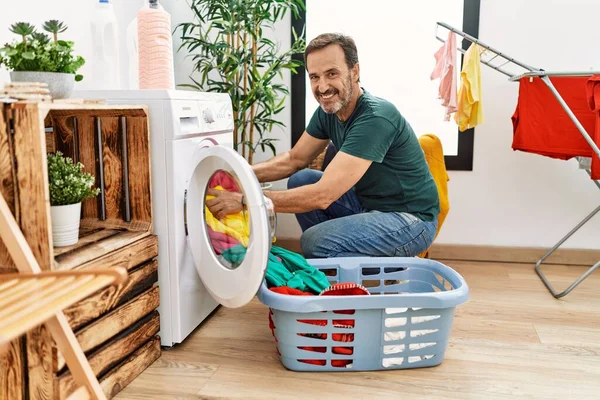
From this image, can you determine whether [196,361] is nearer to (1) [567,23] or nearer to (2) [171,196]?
(2) [171,196]

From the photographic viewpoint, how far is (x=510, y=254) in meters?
3.10

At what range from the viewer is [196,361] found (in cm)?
182

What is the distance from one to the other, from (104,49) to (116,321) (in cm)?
97

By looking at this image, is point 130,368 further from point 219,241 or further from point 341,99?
point 341,99

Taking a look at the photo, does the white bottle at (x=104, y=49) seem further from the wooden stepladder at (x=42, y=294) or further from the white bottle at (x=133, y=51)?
the wooden stepladder at (x=42, y=294)

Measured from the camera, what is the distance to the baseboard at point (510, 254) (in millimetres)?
3035

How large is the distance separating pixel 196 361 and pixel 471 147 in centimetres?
197

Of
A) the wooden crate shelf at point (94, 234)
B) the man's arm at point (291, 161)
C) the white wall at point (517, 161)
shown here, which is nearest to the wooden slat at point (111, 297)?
the wooden crate shelf at point (94, 234)

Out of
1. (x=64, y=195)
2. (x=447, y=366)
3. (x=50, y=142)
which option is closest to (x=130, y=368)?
(x=64, y=195)

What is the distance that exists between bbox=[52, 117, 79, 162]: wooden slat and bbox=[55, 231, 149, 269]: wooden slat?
12.7 inches

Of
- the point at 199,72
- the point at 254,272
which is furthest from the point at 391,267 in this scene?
the point at 199,72

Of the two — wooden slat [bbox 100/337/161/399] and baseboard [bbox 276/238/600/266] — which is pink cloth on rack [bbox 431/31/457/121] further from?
wooden slat [bbox 100/337/161/399]

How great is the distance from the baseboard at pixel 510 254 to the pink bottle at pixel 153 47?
1.87 metres

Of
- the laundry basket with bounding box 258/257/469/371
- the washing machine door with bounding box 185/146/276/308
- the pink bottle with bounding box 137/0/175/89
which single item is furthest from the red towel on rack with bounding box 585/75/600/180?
the pink bottle with bounding box 137/0/175/89
